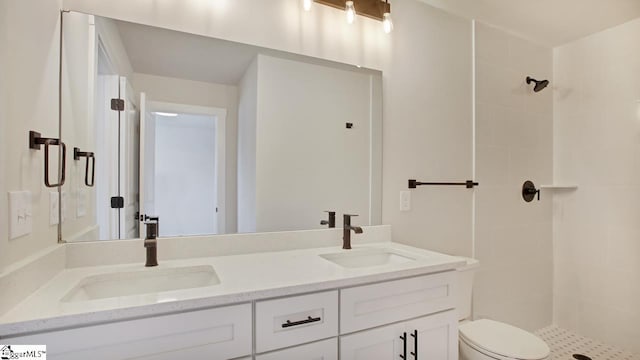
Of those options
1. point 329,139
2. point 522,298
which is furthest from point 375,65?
point 522,298

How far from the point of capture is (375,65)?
1932mm

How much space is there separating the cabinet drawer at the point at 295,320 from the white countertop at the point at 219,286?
3cm

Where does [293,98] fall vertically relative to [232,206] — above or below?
above

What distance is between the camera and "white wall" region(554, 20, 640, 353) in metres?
2.29

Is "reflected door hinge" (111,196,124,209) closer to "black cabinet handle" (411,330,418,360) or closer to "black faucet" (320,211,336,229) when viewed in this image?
"black faucet" (320,211,336,229)

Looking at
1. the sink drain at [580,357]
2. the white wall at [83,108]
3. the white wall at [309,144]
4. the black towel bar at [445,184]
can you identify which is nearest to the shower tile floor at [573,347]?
the sink drain at [580,357]

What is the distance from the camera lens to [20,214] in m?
0.90

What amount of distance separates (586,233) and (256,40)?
272cm

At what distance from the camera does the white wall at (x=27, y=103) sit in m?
0.83

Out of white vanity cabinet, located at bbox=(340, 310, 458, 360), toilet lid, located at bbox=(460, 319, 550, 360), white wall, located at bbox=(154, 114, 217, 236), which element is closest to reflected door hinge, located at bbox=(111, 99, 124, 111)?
white wall, located at bbox=(154, 114, 217, 236)

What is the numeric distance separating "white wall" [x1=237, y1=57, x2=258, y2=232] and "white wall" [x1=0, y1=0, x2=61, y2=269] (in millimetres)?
700

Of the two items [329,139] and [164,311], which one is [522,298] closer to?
[329,139]

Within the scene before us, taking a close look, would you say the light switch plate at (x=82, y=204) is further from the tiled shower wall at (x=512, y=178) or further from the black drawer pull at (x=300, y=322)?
the tiled shower wall at (x=512, y=178)

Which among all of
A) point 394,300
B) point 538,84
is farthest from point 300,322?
point 538,84
